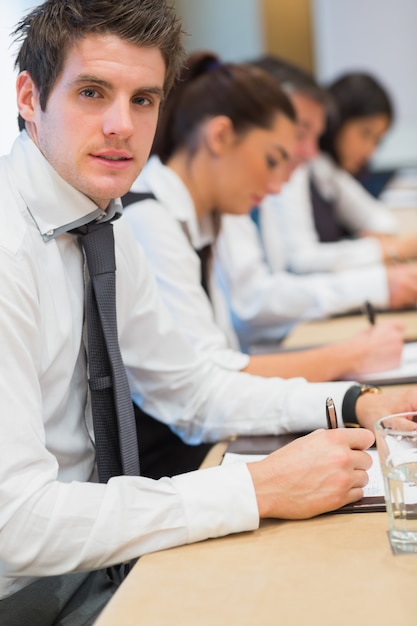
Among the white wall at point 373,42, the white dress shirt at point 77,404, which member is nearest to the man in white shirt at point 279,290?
the white dress shirt at point 77,404

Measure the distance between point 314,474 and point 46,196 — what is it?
→ 1.74ft

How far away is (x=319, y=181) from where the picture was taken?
3996 millimetres

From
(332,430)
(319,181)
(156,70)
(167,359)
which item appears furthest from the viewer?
(319,181)

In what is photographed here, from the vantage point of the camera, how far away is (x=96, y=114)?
127 cm

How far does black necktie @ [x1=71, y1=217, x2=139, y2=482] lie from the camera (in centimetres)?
130

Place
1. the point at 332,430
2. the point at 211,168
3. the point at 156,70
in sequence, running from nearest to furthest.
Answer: the point at 332,430
the point at 156,70
the point at 211,168

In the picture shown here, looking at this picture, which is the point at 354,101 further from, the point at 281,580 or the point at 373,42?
the point at 373,42

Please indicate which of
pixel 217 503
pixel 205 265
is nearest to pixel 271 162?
pixel 205 265

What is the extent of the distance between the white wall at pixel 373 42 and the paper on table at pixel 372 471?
20.6ft

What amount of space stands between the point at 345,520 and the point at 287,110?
55.0 inches

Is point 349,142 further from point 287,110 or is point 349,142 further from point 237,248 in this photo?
point 287,110

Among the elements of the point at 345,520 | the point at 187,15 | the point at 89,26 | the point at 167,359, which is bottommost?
the point at 345,520

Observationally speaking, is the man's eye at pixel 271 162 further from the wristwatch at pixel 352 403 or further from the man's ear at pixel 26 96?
the man's ear at pixel 26 96

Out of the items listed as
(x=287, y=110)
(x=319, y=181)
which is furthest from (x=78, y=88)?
(x=319, y=181)
